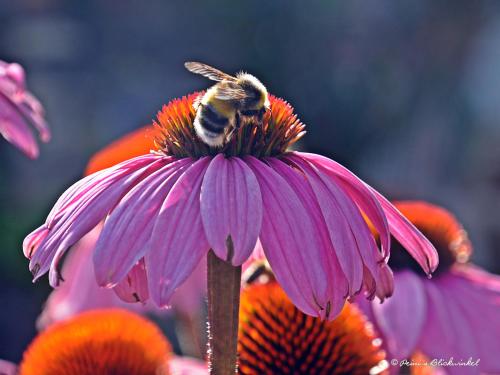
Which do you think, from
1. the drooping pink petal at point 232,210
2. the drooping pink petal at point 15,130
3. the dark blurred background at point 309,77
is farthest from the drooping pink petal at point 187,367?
the dark blurred background at point 309,77

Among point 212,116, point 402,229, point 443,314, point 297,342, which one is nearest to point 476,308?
point 443,314

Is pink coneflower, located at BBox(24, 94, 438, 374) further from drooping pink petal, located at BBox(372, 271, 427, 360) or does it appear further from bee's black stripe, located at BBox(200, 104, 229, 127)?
drooping pink petal, located at BBox(372, 271, 427, 360)

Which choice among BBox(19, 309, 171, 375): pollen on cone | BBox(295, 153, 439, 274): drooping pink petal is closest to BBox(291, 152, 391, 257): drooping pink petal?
BBox(295, 153, 439, 274): drooping pink petal

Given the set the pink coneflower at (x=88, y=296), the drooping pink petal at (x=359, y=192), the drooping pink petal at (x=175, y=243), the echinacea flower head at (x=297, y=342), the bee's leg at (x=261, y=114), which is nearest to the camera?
the drooping pink petal at (x=175, y=243)

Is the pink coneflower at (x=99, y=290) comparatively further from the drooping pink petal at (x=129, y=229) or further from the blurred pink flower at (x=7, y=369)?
the drooping pink petal at (x=129, y=229)

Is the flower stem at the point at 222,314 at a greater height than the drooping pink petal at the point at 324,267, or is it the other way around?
the drooping pink petal at the point at 324,267

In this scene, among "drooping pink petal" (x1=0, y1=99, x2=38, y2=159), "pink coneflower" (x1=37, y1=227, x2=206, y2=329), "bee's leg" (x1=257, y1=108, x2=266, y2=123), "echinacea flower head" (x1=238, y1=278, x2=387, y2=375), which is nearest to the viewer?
"bee's leg" (x1=257, y1=108, x2=266, y2=123)
